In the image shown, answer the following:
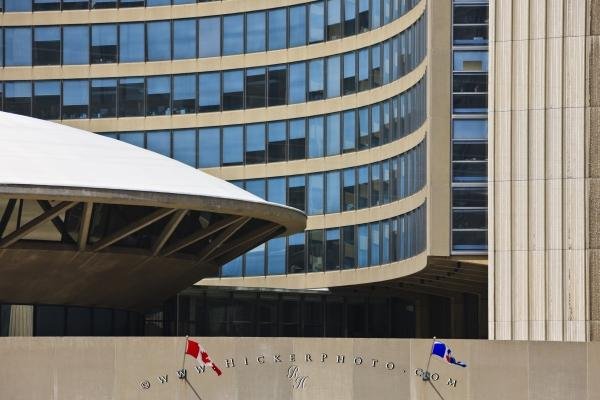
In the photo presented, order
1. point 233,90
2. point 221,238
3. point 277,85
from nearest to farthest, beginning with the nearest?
point 221,238
point 277,85
point 233,90

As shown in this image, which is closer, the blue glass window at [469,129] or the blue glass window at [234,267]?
the blue glass window at [469,129]

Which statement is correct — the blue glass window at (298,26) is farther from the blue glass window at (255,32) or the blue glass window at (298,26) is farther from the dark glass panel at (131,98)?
the dark glass panel at (131,98)

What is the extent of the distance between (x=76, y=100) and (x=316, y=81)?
12323mm

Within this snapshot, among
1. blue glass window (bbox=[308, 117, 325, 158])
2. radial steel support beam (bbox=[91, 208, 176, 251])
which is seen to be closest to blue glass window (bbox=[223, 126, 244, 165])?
blue glass window (bbox=[308, 117, 325, 158])

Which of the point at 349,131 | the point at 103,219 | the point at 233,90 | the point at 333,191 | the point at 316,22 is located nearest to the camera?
the point at 103,219

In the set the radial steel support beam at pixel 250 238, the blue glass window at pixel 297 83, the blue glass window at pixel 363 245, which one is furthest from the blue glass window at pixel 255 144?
the radial steel support beam at pixel 250 238

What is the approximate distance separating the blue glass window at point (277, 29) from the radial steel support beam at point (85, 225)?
2510 cm

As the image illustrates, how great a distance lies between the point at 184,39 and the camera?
75750 mm

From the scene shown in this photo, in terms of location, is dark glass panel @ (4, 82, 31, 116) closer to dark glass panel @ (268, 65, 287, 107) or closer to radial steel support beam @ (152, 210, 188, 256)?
dark glass panel @ (268, 65, 287, 107)

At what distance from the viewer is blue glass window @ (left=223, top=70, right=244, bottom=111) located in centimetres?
→ 7425

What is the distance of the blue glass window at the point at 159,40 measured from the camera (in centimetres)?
7606

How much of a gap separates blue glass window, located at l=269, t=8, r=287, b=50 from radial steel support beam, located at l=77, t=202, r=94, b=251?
2510cm

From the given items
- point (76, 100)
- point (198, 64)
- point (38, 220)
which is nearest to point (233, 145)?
point (198, 64)

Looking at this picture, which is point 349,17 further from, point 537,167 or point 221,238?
point 537,167
